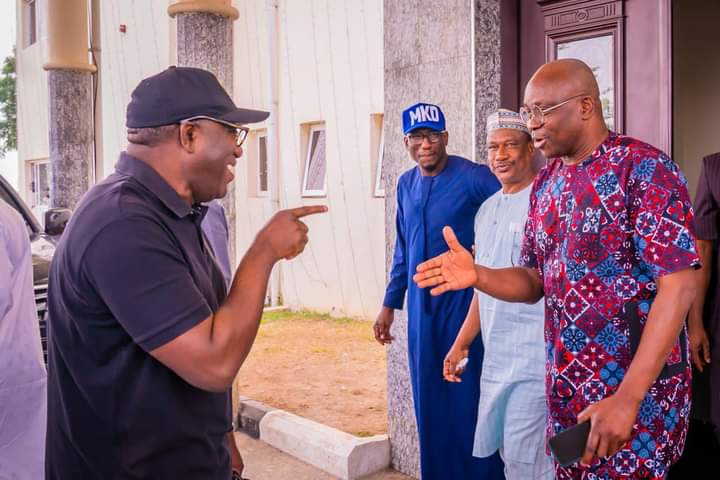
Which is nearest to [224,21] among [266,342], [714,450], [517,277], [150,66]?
[517,277]

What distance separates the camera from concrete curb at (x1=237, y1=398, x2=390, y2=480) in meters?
5.01

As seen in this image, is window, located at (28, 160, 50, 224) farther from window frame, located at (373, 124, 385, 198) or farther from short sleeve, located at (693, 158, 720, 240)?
short sleeve, located at (693, 158, 720, 240)

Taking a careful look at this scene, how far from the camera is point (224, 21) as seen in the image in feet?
19.3

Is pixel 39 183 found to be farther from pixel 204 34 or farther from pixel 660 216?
pixel 660 216

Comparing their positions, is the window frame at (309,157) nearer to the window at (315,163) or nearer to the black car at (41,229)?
the window at (315,163)

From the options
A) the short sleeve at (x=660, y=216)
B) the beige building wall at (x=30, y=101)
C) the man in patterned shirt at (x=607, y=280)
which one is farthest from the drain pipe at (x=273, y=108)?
the short sleeve at (x=660, y=216)

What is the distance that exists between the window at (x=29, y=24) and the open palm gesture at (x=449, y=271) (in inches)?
770

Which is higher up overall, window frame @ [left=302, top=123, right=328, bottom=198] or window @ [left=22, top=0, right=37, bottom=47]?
window @ [left=22, top=0, right=37, bottom=47]

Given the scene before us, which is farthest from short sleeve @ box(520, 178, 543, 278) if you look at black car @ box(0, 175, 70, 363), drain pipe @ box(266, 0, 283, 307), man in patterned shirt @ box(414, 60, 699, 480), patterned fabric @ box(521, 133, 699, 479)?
drain pipe @ box(266, 0, 283, 307)

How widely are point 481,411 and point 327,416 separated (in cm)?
327

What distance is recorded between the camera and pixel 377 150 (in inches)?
442

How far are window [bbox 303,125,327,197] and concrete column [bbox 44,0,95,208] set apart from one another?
3.93m

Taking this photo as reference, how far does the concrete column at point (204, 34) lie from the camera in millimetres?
5695

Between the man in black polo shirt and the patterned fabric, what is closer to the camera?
the man in black polo shirt
